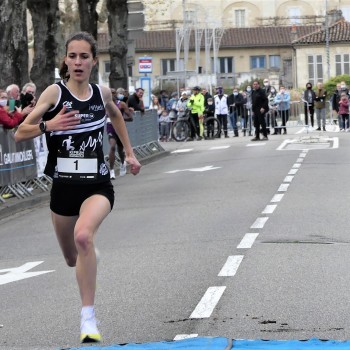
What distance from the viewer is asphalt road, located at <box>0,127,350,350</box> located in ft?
28.1

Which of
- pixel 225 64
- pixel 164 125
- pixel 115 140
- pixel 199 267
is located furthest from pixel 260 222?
pixel 225 64

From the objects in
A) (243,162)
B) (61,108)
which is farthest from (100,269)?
(243,162)

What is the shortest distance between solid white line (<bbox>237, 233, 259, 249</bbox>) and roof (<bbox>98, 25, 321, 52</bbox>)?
3868 inches

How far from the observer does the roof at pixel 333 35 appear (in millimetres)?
104619

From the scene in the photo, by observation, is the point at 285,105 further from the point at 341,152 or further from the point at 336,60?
the point at 336,60

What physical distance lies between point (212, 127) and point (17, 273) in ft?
110

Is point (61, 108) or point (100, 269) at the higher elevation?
point (61, 108)

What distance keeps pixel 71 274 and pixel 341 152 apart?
19.8 meters

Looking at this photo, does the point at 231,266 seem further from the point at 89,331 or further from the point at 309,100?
the point at 309,100

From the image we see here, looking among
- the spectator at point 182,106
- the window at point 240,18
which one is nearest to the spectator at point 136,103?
the spectator at point 182,106

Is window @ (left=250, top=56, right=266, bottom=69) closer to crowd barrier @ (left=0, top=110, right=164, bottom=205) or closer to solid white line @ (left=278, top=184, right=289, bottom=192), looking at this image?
crowd barrier @ (left=0, top=110, right=164, bottom=205)

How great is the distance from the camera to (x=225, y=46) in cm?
11212

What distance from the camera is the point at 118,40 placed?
41469 mm

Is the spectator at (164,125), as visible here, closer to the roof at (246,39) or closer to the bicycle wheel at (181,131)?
the bicycle wheel at (181,131)
